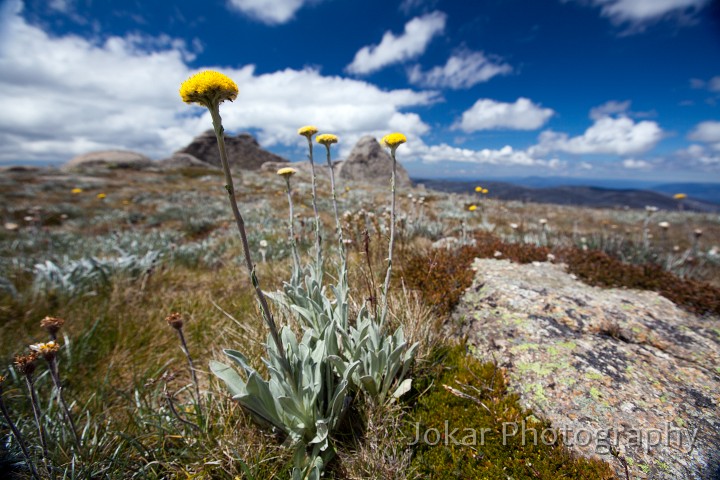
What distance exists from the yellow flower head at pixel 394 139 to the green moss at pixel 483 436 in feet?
5.89

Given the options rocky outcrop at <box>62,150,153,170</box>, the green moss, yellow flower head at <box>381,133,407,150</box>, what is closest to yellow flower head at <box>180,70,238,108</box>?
yellow flower head at <box>381,133,407,150</box>

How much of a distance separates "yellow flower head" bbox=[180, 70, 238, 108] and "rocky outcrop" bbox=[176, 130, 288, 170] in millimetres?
64605

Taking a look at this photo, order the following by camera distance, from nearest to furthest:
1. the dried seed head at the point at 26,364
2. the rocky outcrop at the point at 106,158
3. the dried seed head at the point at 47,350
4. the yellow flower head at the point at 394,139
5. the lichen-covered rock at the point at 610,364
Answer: the dried seed head at the point at 26,364
the dried seed head at the point at 47,350
the lichen-covered rock at the point at 610,364
the yellow flower head at the point at 394,139
the rocky outcrop at the point at 106,158

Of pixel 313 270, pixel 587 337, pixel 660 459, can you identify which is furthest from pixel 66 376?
pixel 587 337

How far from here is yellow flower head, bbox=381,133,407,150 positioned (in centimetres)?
203

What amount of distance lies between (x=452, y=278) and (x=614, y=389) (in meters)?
1.79

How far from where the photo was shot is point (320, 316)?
2.16 metres

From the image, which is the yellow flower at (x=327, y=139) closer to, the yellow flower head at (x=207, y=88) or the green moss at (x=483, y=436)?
the yellow flower head at (x=207, y=88)

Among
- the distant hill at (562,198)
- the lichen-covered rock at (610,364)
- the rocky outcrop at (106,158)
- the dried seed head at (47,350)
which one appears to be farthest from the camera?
the rocky outcrop at (106,158)

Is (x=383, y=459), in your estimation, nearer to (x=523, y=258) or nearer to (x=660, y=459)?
(x=660, y=459)

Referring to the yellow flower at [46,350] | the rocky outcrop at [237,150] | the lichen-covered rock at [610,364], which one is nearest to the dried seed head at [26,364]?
the yellow flower at [46,350]

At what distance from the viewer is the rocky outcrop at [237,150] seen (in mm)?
60875

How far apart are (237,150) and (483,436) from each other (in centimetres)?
6674

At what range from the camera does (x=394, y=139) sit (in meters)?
2.04
